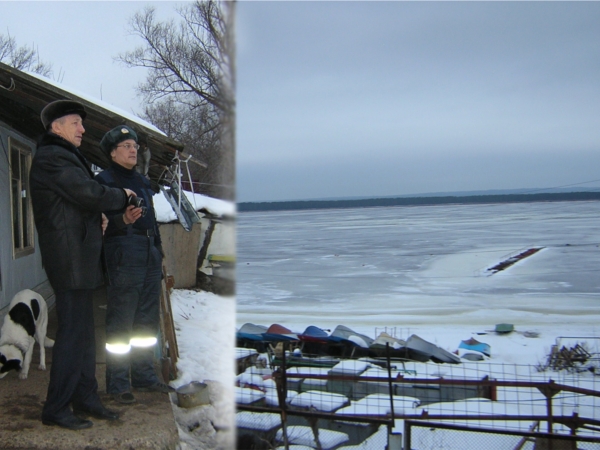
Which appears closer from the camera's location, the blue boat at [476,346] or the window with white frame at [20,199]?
the window with white frame at [20,199]

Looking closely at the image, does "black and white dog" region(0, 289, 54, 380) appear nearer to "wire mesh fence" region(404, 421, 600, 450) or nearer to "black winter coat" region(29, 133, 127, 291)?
"black winter coat" region(29, 133, 127, 291)

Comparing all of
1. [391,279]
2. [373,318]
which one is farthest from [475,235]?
[373,318]

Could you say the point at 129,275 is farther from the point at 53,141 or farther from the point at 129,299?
the point at 53,141

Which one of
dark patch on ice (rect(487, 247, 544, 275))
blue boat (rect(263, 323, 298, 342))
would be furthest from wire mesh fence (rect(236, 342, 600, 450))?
dark patch on ice (rect(487, 247, 544, 275))

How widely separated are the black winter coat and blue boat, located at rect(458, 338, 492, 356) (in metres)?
8.12

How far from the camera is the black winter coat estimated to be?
198cm

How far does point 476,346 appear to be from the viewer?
926 centimetres

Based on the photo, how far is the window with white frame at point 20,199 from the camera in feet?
14.8

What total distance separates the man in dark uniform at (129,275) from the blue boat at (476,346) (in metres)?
7.30

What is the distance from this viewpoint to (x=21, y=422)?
2.29 meters

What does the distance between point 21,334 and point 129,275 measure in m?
0.88

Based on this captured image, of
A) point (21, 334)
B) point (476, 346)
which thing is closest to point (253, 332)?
point (476, 346)

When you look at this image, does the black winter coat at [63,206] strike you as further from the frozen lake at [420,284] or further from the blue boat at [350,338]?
the blue boat at [350,338]

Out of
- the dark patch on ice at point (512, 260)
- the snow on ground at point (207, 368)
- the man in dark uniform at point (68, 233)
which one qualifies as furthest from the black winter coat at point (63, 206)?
the dark patch on ice at point (512, 260)
